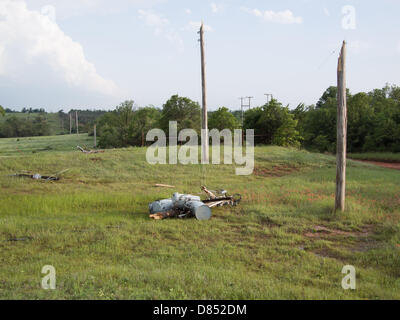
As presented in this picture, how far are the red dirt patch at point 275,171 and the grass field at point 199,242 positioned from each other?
3554 millimetres

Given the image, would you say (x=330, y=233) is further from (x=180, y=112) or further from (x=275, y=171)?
(x=180, y=112)

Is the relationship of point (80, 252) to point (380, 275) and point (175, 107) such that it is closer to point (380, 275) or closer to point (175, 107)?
point (380, 275)

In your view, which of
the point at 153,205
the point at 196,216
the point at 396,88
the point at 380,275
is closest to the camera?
the point at 380,275

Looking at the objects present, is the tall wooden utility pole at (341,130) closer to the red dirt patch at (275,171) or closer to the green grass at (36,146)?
the red dirt patch at (275,171)

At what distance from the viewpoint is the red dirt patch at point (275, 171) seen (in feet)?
61.4

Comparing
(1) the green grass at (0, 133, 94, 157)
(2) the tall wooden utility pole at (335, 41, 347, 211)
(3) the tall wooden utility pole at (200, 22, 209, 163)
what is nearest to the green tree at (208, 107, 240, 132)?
(1) the green grass at (0, 133, 94, 157)

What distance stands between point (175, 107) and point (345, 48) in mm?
32060

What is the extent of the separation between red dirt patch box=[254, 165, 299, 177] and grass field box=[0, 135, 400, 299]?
3.55 metres

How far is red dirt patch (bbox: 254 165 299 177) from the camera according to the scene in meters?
18.7

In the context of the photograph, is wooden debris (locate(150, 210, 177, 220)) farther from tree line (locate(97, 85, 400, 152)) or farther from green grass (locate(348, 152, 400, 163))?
green grass (locate(348, 152, 400, 163))

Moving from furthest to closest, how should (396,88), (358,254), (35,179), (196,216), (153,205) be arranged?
(396,88) → (35,179) → (153,205) → (196,216) → (358,254)

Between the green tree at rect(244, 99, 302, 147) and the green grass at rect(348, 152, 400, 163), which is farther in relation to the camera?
the green tree at rect(244, 99, 302, 147)
